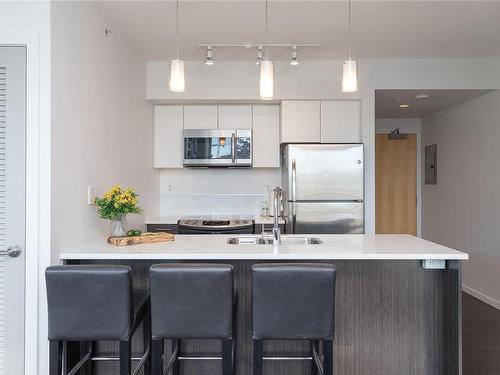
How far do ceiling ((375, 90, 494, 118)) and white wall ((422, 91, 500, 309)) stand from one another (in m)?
0.15

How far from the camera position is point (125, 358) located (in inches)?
66.6

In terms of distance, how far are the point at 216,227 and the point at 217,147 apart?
3.05ft

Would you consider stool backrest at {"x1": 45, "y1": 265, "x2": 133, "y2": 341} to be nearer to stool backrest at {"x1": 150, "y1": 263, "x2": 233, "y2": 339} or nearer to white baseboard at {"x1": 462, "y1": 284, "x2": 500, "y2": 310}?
stool backrest at {"x1": 150, "y1": 263, "x2": 233, "y2": 339}

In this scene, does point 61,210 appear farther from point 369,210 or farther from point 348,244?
point 369,210

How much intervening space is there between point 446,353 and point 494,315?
202cm

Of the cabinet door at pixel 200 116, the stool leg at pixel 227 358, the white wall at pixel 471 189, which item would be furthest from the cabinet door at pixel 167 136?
the white wall at pixel 471 189

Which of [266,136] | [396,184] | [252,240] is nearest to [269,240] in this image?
[252,240]

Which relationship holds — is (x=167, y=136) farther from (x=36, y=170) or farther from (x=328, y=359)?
(x=328, y=359)

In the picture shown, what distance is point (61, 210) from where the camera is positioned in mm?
2043

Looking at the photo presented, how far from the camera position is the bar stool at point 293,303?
1684 millimetres

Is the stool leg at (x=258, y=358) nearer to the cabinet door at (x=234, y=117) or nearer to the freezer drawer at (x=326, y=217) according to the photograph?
the freezer drawer at (x=326, y=217)

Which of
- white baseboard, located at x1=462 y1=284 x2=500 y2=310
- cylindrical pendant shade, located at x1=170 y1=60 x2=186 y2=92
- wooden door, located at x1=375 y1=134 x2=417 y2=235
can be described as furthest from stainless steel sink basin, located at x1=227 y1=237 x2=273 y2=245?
wooden door, located at x1=375 y1=134 x2=417 y2=235

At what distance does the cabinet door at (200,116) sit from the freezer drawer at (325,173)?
1075 mm

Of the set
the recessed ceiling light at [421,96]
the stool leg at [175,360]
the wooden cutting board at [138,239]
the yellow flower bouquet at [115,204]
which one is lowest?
the stool leg at [175,360]
